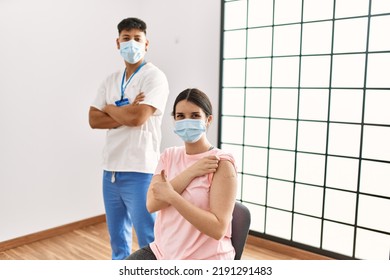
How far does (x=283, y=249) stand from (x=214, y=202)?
190 cm

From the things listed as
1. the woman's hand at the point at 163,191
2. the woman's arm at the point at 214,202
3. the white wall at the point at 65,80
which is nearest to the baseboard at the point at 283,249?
the white wall at the point at 65,80

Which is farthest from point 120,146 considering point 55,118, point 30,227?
point 30,227

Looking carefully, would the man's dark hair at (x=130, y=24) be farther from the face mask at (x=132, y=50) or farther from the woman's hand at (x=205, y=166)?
the woman's hand at (x=205, y=166)

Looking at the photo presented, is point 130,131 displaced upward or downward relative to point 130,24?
downward

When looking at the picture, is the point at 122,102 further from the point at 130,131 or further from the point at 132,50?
the point at 132,50

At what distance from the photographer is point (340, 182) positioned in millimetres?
2729

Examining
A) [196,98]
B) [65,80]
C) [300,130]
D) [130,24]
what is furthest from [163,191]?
[65,80]

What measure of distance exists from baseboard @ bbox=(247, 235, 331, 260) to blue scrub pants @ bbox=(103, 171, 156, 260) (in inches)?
54.7

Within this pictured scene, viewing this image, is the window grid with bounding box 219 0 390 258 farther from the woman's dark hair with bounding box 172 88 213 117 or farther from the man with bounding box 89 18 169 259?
the woman's dark hair with bounding box 172 88 213 117

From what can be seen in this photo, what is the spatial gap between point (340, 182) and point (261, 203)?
74 centimetres

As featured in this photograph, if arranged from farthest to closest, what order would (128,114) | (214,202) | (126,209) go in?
(126,209) < (128,114) < (214,202)

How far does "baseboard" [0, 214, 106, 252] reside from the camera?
296 cm

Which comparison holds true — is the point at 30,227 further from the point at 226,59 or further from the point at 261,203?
the point at 226,59

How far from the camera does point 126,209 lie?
2109 millimetres
